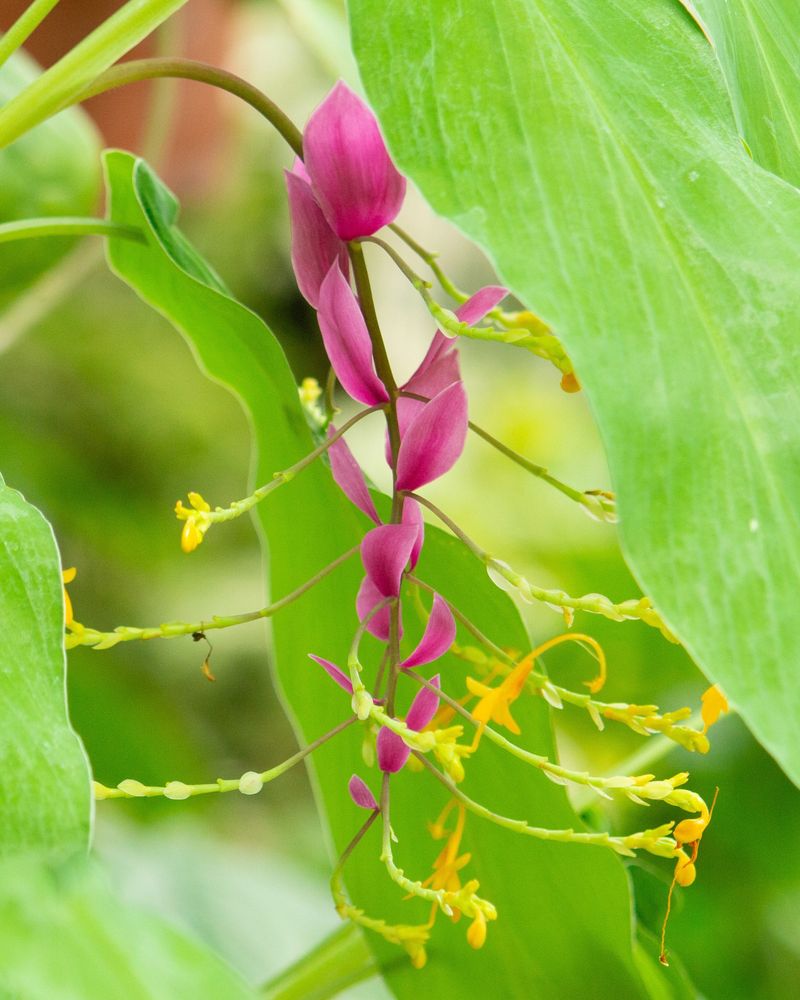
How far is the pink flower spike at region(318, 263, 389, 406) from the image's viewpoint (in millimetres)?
271

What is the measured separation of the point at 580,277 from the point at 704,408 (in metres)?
0.03

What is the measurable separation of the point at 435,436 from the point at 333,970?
0.21 m

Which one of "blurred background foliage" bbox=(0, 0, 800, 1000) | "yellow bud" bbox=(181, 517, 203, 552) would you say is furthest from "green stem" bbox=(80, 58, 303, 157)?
"blurred background foliage" bbox=(0, 0, 800, 1000)

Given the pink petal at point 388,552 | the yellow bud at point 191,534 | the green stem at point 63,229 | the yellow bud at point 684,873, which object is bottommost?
the yellow bud at point 684,873

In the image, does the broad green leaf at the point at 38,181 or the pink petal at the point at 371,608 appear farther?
the broad green leaf at the point at 38,181

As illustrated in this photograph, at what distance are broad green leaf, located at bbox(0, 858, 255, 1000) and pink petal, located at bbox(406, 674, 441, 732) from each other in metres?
0.09

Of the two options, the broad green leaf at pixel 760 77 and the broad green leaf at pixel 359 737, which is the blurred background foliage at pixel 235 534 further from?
the broad green leaf at pixel 760 77

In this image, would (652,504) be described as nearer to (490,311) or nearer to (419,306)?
(490,311)

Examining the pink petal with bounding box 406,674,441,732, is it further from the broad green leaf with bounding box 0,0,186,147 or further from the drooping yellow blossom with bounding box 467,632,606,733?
the broad green leaf with bounding box 0,0,186,147

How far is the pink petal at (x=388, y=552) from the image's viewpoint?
26 centimetres

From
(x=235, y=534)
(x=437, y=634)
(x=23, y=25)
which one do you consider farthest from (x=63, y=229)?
(x=235, y=534)

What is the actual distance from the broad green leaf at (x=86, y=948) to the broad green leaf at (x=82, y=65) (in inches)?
7.3

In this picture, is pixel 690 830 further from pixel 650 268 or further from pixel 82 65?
pixel 82 65

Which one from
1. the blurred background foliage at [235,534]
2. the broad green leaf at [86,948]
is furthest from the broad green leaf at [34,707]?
the blurred background foliage at [235,534]
